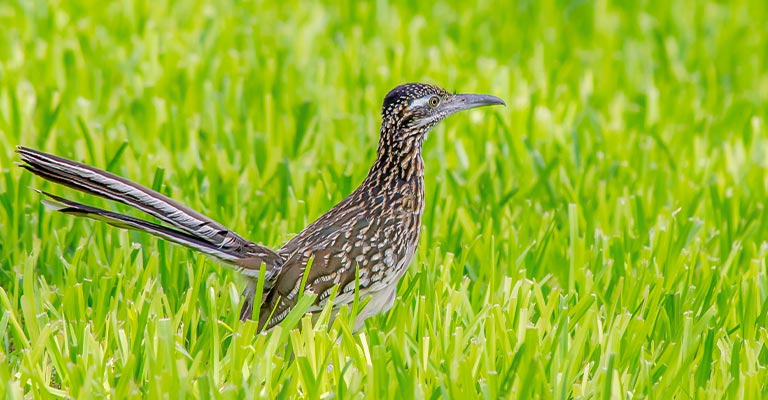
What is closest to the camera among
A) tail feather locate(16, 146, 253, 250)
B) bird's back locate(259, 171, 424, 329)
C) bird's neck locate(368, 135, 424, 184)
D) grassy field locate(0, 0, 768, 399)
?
tail feather locate(16, 146, 253, 250)

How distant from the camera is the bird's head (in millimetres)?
5309

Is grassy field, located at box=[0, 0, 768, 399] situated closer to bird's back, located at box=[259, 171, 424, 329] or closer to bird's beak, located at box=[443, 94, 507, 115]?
bird's back, located at box=[259, 171, 424, 329]

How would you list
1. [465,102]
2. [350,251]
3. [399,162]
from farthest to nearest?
[465,102]
[399,162]
[350,251]

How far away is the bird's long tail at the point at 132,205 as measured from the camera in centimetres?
413

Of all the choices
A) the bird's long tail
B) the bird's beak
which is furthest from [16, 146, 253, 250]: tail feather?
the bird's beak

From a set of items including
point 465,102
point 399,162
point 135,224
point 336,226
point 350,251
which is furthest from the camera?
point 465,102

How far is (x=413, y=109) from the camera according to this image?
5.33m

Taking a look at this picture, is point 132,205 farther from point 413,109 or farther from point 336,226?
point 413,109

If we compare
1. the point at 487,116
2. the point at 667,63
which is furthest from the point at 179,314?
the point at 667,63

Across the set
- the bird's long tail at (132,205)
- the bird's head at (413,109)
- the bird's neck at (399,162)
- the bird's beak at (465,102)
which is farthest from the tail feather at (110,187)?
the bird's beak at (465,102)

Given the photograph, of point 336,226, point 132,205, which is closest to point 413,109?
point 336,226

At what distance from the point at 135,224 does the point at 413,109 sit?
63.1 inches

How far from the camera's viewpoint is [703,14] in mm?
10711

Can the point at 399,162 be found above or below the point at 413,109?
below
